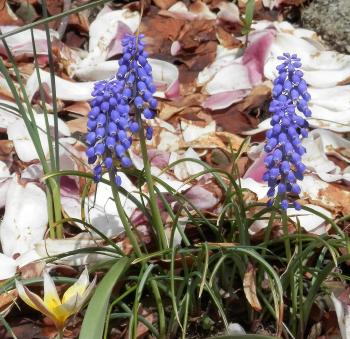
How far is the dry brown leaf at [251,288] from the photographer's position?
1.79 metres

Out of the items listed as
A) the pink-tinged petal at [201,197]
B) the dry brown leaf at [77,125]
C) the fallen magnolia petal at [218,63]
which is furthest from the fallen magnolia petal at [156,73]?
the pink-tinged petal at [201,197]

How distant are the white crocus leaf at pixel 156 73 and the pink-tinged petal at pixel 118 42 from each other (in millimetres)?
87

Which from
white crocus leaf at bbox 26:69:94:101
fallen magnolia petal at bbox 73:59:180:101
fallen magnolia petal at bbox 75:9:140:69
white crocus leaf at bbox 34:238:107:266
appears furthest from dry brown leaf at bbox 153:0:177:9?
white crocus leaf at bbox 34:238:107:266

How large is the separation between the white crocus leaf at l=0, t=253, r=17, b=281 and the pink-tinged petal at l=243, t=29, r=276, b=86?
1139mm

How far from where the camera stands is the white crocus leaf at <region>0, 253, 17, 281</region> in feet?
6.54

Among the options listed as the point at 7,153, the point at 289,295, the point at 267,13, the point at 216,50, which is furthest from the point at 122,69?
the point at 267,13

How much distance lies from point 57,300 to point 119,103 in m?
0.44

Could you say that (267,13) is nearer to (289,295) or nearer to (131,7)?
(131,7)

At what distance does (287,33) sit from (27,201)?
130cm

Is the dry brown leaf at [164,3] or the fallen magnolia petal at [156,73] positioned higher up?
the dry brown leaf at [164,3]

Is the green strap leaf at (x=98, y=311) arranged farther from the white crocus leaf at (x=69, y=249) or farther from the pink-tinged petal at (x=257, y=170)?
the pink-tinged petal at (x=257, y=170)

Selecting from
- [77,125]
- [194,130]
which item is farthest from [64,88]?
[194,130]

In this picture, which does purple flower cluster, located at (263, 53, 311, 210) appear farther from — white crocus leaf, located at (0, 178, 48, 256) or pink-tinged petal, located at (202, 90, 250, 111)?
pink-tinged petal, located at (202, 90, 250, 111)

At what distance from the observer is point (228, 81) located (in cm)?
275
